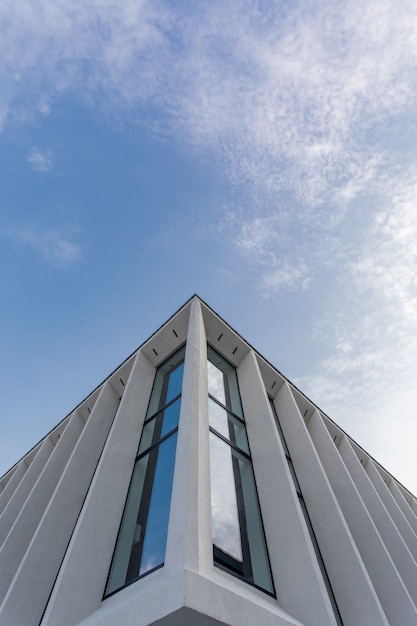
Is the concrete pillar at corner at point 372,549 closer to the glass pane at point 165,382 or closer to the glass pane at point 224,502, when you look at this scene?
the glass pane at point 224,502

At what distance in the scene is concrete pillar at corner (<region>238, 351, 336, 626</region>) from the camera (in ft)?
20.2

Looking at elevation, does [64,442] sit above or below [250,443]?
above

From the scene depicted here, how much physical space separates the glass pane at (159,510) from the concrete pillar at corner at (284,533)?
Result: 2.51m

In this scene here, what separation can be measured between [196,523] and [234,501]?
3617 millimetres

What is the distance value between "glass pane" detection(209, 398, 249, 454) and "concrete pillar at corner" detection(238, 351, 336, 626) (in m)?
0.28

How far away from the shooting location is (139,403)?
1109 centimetres

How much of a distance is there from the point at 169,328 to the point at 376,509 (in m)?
10.9

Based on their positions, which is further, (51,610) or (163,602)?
(51,610)

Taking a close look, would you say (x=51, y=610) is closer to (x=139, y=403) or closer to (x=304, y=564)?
(x=304, y=564)

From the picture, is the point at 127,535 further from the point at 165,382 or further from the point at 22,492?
the point at 22,492

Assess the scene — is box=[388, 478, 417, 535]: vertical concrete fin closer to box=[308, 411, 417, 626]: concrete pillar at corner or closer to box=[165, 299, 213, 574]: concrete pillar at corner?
box=[308, 411, 417, 626]: concrete pillar at corner

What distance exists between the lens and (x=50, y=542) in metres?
8.10

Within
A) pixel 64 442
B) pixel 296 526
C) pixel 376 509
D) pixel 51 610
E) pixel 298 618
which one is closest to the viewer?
pixel 51 610

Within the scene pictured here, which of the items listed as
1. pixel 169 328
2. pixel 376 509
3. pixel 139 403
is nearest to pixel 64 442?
pixel 139 403
